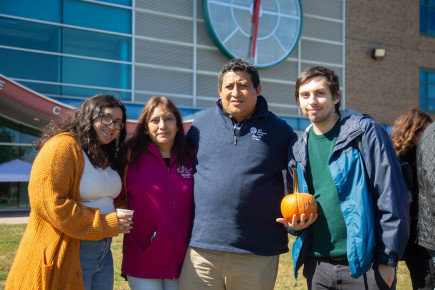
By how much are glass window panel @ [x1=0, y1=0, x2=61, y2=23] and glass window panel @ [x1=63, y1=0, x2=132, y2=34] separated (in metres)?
0.36

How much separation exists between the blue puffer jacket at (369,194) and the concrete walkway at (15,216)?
10.8 m

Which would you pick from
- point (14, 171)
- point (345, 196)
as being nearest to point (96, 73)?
point (14, 171)

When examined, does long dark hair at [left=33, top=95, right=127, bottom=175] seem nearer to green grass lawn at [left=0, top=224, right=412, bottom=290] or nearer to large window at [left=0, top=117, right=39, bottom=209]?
green grass lawn at [left=0, top=224, right=412, bottom=290]

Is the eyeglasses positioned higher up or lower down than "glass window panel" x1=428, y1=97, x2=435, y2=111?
lower down

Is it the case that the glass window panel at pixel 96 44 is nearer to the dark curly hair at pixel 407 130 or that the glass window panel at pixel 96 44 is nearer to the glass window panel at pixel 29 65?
the glass window panel at pixel 29 65

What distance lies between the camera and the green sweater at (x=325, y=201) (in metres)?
2.94

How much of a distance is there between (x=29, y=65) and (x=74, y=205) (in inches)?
542

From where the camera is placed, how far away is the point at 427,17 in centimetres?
2397

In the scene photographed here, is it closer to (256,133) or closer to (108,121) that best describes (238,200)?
(256,133)

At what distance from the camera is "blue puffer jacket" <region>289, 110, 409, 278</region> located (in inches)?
105

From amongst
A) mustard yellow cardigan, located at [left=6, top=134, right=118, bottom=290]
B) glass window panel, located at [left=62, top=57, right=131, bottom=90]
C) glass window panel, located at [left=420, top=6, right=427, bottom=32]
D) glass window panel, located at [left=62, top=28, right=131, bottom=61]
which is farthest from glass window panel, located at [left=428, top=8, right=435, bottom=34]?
mustard yellow cardigan, located at [left=6, top=134, right=118, bottom=290]

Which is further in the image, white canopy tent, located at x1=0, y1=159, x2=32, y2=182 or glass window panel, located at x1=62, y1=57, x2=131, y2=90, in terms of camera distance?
glass window panel, located at x1=62, y1=57, x2=131, y2=90

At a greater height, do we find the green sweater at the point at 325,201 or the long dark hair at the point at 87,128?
the long dark hair at the point at 87,128

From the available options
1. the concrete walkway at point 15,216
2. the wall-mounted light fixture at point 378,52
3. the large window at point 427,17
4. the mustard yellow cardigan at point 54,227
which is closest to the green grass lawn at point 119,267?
the mustard yellow cardigan at point 54,227
